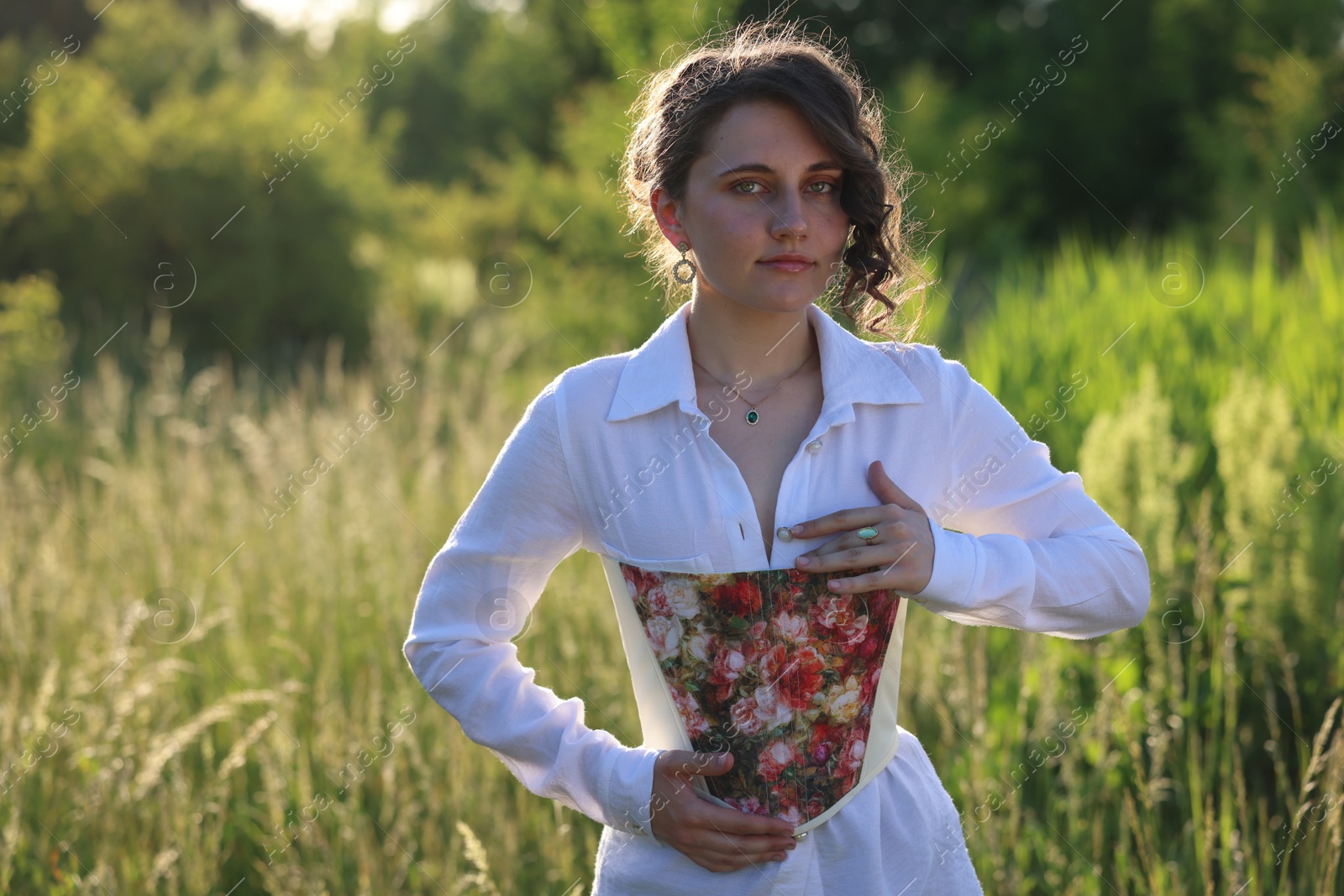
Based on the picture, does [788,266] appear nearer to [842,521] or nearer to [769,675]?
[842,521]

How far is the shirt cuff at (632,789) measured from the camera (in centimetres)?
155

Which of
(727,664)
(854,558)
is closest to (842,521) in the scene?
(854,558)

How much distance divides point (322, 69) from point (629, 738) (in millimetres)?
31215

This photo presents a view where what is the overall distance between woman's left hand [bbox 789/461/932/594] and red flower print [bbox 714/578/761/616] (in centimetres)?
7

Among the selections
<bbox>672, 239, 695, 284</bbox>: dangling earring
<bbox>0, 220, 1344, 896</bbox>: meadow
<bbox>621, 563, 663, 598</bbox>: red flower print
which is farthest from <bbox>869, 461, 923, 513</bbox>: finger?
<bbox>0, 220, 1344, 896</bbox>: meadow

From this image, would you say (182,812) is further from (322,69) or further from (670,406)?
(322,69)

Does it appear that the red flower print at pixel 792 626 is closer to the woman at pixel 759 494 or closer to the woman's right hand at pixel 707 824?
the woman at pixel 759 494

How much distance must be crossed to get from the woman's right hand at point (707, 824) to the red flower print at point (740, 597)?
0.19 meters

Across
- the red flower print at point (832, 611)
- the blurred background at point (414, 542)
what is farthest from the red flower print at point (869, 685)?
the blurred background at point (414, 542)

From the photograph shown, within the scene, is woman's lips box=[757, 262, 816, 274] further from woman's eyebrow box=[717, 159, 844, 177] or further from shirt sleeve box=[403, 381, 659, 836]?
shirt sleeve box=[403, 381, 659, 836]

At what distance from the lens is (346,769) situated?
10.4ft

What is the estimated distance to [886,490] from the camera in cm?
154

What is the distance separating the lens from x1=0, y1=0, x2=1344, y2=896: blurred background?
2.87m

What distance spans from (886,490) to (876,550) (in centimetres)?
11
